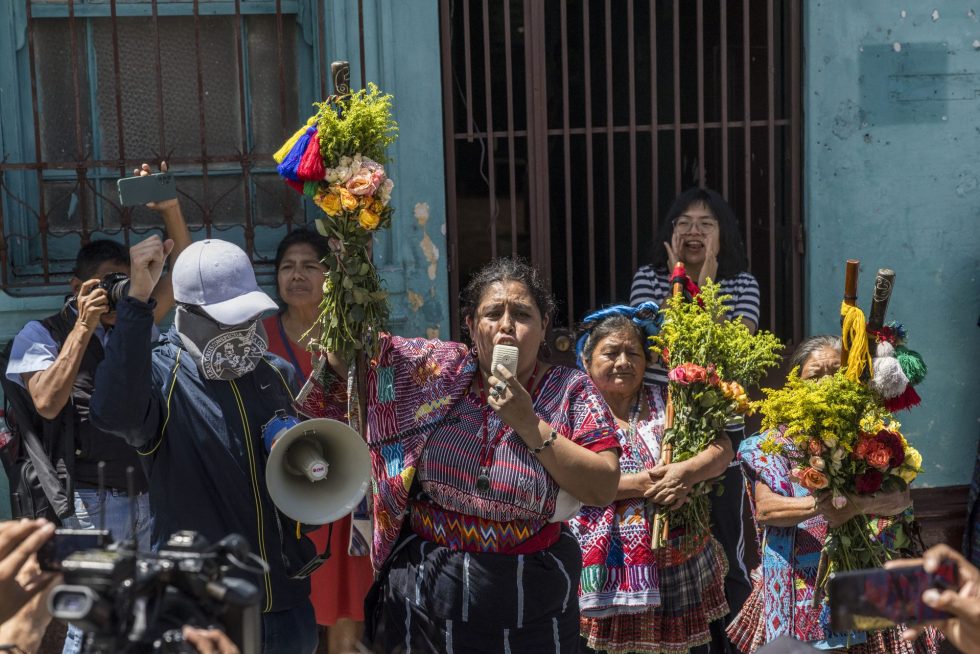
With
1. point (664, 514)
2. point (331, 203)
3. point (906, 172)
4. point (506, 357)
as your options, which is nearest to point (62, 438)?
point (331, 203)

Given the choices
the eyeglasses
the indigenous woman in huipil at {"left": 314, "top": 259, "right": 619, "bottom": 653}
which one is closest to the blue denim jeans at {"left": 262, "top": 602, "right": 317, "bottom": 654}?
the indigenous woman in huipil at {"left": 314, "top": 259, "right": 619, "bottom": 653}

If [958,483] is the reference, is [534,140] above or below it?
above

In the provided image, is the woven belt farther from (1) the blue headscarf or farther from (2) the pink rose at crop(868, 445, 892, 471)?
(1) the blue headscarf

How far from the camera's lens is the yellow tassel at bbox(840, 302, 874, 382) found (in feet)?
13.3

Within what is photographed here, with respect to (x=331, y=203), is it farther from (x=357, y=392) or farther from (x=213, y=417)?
(x=213, y=417)

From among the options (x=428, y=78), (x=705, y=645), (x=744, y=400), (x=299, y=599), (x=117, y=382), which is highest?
(x=428, y=78)

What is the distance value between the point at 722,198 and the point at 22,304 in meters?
2.91

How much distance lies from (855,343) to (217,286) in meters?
1.99

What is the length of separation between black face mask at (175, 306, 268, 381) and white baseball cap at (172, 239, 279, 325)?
0.04m

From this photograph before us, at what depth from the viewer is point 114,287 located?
13.1ft

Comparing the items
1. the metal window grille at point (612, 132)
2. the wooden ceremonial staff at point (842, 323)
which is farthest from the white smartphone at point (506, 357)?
the metal window grille at point (612, 132)

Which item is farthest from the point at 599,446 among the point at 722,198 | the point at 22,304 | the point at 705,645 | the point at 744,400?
the point at 22,304

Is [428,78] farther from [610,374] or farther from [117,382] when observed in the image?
[117,382]

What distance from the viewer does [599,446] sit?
379 cm
